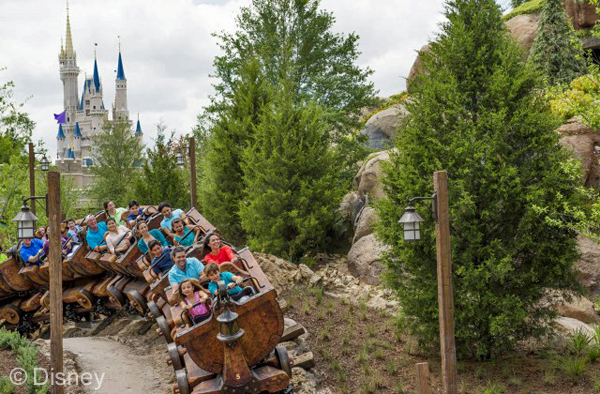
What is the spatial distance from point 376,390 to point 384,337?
79.7 inches

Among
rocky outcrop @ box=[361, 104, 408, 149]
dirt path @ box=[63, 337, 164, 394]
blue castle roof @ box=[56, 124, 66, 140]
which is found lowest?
dirt path @ box=[63, 337, 164, 394]

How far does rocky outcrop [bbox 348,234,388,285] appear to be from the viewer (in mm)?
16250

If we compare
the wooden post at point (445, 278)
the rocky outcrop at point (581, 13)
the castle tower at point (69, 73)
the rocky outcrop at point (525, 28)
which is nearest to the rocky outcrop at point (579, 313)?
the wooden post at point (445, 278)

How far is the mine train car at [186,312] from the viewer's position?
9.17 metres

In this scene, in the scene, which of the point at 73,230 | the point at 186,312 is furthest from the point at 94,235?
the point at 186,312

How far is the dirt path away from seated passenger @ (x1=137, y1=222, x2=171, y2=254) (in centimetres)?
234

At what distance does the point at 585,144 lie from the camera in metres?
16.0

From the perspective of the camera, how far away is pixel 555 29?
20.9 metres

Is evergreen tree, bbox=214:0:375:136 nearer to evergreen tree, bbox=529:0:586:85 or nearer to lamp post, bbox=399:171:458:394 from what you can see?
evergreen tree, bbox=529:0:586:85

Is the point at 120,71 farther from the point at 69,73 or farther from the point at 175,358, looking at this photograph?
the point at 175,358

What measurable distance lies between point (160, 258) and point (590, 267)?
31.3 feet

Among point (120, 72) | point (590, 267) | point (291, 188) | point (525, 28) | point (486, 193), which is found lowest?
point (590, 267)

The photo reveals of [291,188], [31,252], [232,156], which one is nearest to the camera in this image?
[31,252]

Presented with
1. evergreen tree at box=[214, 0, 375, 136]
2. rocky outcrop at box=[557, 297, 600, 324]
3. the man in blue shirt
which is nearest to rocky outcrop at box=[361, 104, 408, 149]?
evergreen tree at box=[214, 0, 375, 136]
